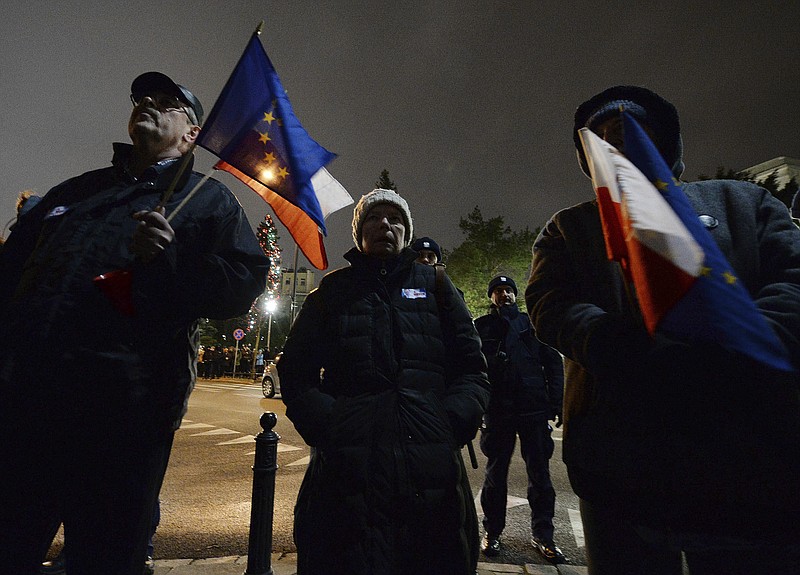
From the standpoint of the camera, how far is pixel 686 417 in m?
1.17

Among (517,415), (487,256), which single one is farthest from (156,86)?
(487,256)

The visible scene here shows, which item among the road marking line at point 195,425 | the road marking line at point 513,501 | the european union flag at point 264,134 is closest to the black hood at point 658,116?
the european union flag at point 264,134

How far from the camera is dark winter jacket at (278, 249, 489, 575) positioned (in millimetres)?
1764

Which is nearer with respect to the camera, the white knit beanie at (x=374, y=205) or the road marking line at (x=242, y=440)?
the white knit beanie at (x=374, y=205)

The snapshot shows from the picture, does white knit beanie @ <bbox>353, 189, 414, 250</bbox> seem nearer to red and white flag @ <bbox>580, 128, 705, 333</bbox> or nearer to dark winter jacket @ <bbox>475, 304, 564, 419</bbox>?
red and white flag @ <bbox>580, 128, 705, 333</bbox>

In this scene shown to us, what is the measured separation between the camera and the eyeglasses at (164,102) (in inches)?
79.1

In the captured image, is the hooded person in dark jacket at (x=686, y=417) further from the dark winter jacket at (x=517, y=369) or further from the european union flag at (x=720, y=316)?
the dark winter jacket at (x=517, y=369)

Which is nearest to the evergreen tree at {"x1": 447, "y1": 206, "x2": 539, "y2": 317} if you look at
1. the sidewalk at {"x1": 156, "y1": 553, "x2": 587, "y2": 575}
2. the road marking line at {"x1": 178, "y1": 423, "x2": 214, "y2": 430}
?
the road marking line at {"x1": 178, "y1": 423, "x2": 214, "y2": 430}

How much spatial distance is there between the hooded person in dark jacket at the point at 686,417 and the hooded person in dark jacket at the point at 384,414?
0.59 meters

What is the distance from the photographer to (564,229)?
1.59 meters

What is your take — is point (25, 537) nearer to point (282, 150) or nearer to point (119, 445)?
point (119, 445)

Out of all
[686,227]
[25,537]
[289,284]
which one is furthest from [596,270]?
[289,284]

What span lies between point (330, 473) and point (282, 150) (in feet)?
5.33

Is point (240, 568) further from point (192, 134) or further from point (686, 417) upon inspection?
point (686, 417)
